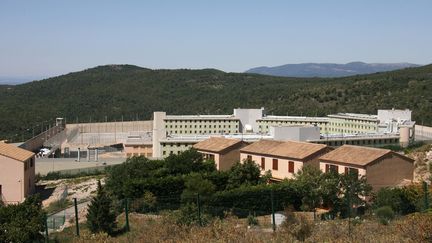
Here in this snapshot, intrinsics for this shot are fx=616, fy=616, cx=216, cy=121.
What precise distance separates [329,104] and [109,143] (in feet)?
103

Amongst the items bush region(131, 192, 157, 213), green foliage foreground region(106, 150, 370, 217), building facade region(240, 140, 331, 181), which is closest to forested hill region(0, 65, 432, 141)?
building facade region(240, 140, 331, 181)

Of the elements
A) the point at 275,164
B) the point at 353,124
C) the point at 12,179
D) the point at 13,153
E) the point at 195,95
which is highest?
the point at 195,95

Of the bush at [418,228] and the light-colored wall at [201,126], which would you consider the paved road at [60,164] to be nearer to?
the light-colored wall at [201,126]

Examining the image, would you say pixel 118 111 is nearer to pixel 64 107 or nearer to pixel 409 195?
pixel 64 107

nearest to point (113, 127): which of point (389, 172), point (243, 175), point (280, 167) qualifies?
point (280, 167)

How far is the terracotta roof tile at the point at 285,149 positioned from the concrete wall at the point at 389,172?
4.51m

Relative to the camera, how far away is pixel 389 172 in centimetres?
3266

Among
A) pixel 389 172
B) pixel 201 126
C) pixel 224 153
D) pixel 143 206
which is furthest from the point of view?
pixel 201 126

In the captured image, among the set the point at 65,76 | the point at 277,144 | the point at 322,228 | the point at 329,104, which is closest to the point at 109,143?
the point at 329,104

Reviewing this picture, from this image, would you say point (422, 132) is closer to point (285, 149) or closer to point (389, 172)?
point (285, 149)

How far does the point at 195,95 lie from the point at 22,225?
94.1 metres

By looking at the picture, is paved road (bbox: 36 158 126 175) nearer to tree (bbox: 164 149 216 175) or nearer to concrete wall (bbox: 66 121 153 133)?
tree (bbox: 164 149 216 175)

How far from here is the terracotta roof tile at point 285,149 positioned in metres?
36.2

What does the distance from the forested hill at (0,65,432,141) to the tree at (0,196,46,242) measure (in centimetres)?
5413
